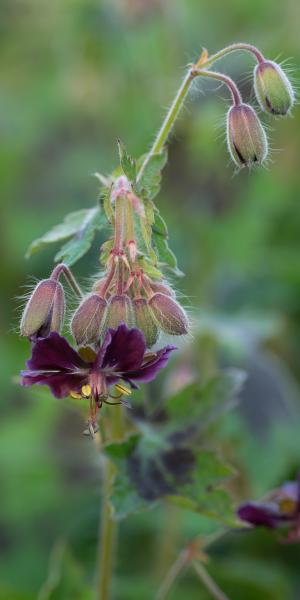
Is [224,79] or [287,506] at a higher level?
Result: [224,79]

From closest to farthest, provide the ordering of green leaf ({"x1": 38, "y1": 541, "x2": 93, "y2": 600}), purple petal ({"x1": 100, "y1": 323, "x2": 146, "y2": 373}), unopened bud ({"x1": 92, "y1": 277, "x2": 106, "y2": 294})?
purple petal ({"x1": 100, "y1": 323, "x2": 146, "y2": 373})
unopened bud ({"x1": 92, "y1": 277, "x2": 106, "y2": 294})
green leaf ({"x1": 38, "y1": 541, "x2": 93, "y2": 600})

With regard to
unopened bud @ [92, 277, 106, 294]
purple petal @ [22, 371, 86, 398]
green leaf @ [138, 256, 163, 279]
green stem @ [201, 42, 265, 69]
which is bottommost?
purple petal @ [22, 371, 86, 398]

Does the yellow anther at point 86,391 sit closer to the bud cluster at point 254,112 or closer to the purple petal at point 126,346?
the purple petal at point 126,346

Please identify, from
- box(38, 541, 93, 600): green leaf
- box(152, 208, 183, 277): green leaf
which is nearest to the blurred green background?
box(38, 541, 93, 600): green leaf

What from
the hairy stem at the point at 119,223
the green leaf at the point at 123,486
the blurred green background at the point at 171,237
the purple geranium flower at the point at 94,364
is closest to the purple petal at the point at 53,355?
the purple geranium flower at the point at 94,364

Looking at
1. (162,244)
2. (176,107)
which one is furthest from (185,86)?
(162,244)

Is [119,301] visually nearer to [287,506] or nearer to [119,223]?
[119,223]

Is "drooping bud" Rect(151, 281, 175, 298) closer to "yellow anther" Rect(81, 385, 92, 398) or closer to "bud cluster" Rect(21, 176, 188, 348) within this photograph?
"bud cluster" Rect(21, 176, 188, 348)

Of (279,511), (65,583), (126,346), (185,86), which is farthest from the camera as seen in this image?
(65,583)

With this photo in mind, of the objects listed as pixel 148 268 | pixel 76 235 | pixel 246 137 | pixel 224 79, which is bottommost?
pixel 148 268
